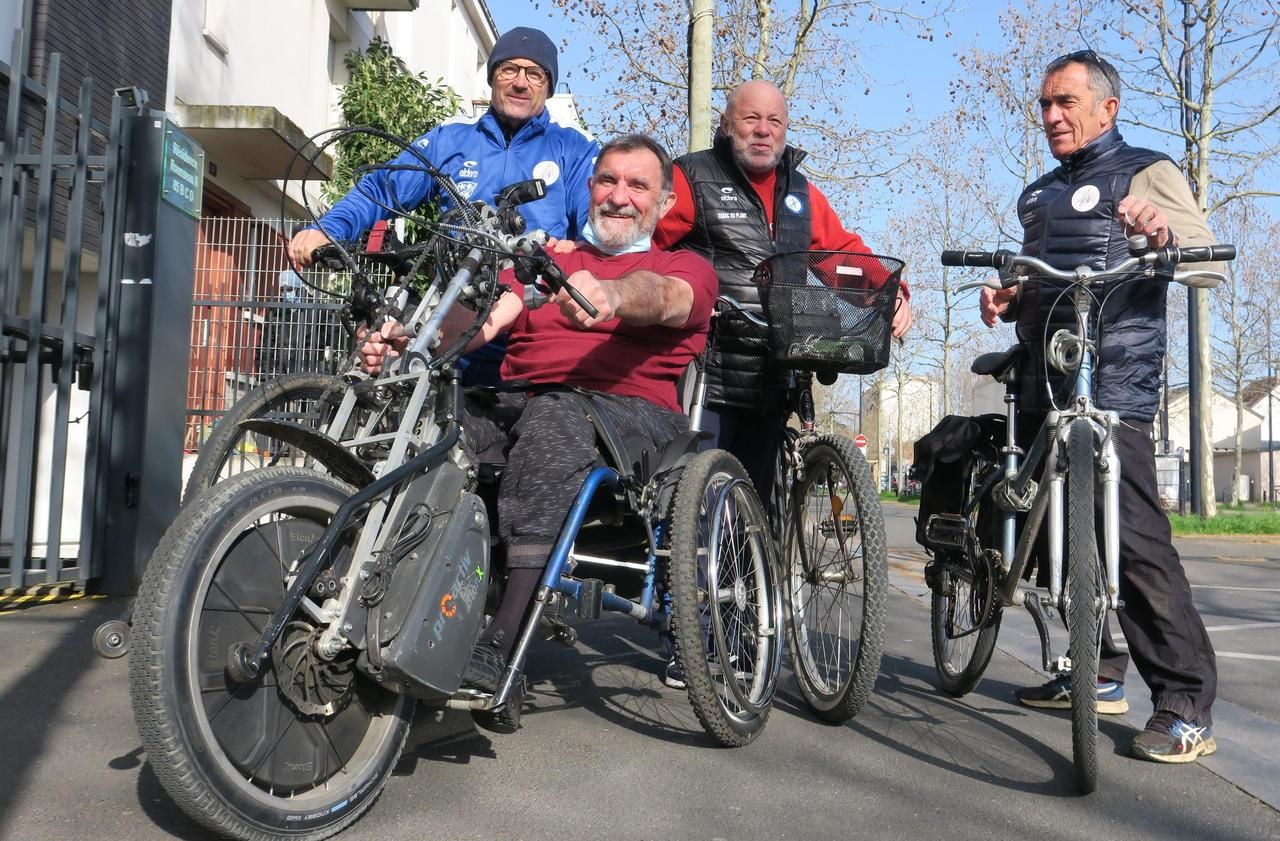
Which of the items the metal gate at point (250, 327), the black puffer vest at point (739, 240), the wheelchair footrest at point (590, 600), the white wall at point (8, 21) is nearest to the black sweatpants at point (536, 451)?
the wheelchair footrest at point (590, 600)

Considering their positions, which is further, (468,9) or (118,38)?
(468,9)

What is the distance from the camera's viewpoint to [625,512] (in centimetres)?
320

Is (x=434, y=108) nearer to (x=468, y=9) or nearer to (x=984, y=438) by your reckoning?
(x=984, y=438)

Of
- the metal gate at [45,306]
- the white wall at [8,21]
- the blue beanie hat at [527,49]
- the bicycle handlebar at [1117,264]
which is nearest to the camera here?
the bicycle handlebar at [1117,264]

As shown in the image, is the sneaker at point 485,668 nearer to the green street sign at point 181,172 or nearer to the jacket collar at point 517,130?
the jacket collar at point 517,130

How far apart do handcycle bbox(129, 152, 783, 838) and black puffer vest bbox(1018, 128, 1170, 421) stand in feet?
4.70

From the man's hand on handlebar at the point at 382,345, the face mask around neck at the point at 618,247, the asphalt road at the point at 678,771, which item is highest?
the face mask around neck at the point at 618,247

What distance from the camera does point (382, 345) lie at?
2.89 meters

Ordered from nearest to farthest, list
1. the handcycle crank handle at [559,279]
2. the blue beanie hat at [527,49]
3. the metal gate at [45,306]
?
the handcycle crank handle at [559,279], the blue beanie hat at [527,49], the metal gate at [45,306]

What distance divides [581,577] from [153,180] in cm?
358

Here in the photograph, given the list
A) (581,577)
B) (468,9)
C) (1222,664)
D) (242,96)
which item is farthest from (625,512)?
(468,9)

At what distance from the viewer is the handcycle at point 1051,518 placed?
3.05m

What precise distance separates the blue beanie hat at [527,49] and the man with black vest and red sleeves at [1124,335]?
195cm

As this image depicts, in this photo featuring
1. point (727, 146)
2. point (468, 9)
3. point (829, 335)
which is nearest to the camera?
point (829, 335)
